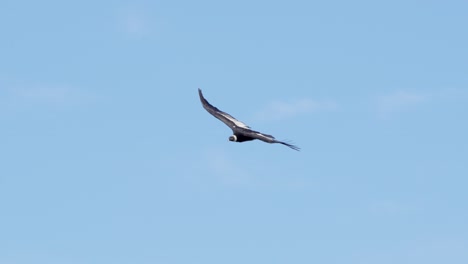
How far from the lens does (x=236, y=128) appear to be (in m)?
105

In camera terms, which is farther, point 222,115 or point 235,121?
point 222,115

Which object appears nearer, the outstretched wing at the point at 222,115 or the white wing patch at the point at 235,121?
the white wing patch at the point at 235,121

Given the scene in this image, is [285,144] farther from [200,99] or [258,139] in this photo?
[200,99]

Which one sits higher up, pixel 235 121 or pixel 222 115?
pixel 222 115

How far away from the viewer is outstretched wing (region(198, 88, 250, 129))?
106m

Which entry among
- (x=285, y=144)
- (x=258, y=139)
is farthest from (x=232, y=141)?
(x=285, y=144)

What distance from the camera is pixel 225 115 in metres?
109

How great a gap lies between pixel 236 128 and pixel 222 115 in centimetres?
510

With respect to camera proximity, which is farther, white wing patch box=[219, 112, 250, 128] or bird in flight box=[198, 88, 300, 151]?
white wing patch box=[219, 112, 250, 128]

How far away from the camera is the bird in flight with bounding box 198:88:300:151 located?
3892 inches

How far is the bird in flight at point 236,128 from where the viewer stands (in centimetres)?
9887

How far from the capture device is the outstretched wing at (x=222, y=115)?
10644 centimetres

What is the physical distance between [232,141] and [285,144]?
15.3 m

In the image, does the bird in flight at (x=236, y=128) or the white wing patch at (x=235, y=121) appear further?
the white wing patch at (x=235, y=121)
